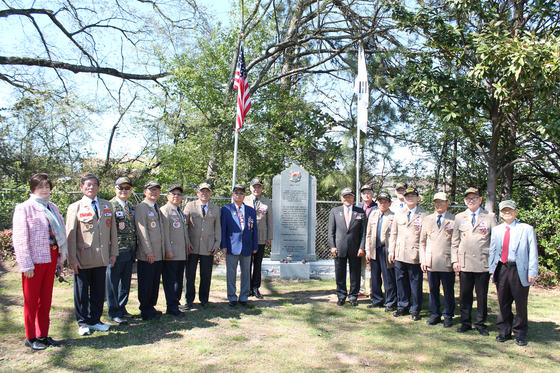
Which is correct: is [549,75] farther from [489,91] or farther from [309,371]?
[309,371]

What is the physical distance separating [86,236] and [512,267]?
15.7 feet

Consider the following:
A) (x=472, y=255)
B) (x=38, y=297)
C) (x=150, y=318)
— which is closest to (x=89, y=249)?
(x=38, y=297)

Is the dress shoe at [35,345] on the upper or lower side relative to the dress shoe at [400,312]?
upper

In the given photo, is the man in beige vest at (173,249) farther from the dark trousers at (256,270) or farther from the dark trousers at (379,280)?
the dark trousers at (379,280)

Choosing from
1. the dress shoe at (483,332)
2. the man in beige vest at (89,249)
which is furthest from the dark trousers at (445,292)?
the man in beige vest at (89,249)

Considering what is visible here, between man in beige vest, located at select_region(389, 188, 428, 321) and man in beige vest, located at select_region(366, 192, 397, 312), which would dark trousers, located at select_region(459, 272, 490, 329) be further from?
man in beige vest, located at select_region(366, 192, 397, 312)

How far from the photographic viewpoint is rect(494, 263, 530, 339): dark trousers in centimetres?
443

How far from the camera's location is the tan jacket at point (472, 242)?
186 inches

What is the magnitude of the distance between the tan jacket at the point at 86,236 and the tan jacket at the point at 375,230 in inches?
143

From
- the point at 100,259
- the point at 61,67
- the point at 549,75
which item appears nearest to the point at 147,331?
the point at 100,259

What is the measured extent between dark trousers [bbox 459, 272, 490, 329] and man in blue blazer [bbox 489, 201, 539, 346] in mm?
171

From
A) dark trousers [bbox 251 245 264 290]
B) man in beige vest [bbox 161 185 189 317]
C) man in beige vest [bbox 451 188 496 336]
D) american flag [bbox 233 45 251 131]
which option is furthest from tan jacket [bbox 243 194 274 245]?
man in beige vest [bbox 451 188 496 336]

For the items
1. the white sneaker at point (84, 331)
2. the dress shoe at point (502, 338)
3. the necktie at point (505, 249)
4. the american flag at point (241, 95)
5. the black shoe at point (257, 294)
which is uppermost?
the american flag at point (241, 95)

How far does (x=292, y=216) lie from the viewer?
26.1 ft
